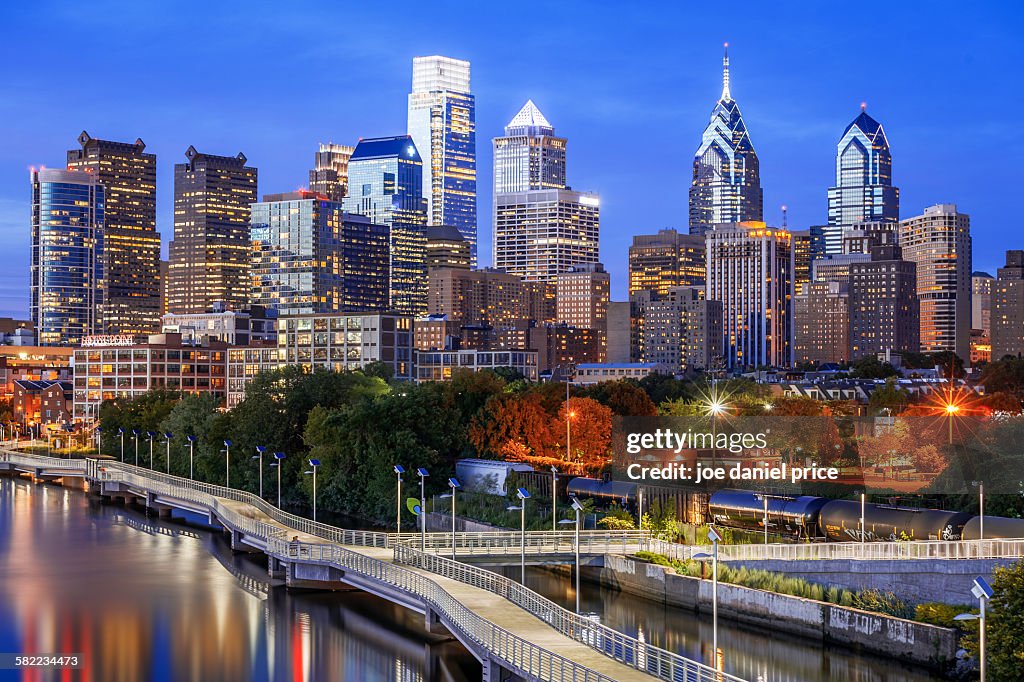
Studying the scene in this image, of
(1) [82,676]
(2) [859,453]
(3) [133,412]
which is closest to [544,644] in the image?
(1) [82,676]

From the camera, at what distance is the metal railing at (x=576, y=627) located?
1507 inches

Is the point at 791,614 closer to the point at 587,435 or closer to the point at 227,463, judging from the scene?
the point at 587,435

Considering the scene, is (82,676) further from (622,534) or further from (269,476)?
(269,476)

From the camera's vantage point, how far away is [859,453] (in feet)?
300

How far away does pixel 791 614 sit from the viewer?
54031 millimetres

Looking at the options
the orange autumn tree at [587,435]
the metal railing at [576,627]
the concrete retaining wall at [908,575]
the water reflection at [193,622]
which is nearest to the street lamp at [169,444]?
the water reflection at [193,622]

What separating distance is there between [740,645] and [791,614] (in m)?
2.68

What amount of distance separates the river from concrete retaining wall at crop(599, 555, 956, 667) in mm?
615

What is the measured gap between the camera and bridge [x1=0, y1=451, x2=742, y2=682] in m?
39.2

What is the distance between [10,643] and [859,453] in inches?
2233

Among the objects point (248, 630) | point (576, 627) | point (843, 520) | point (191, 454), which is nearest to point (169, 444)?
point (191, 454)

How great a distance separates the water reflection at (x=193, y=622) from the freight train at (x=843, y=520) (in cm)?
1994

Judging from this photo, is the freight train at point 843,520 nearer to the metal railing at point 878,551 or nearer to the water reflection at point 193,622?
the metal railing at point 878,551

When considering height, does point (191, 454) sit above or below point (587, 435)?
below
